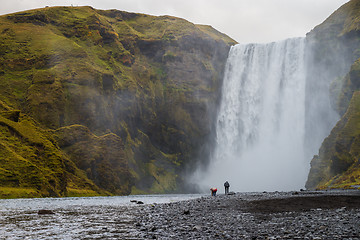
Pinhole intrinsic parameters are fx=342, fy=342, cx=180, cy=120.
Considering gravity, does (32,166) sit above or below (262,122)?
below

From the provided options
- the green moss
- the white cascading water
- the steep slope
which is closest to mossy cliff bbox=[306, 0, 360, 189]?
the green moss

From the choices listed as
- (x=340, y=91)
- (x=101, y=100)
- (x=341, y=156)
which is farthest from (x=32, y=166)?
(x=340, y=91)

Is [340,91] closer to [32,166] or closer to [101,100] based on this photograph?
[101,100]

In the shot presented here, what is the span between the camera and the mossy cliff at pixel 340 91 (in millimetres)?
68062

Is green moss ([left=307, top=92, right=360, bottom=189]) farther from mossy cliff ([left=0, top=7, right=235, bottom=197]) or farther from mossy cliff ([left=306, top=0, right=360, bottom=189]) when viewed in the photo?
mossy cliff ([left=0, top=7, right=235, bottom=197])

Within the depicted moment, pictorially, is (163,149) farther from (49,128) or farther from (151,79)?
(49,128)

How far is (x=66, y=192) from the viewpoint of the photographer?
7269 centimetres

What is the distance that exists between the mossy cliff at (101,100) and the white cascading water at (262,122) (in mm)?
10999

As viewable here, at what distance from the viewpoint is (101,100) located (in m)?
106

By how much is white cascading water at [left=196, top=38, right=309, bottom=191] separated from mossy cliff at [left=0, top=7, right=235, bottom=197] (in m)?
11.0

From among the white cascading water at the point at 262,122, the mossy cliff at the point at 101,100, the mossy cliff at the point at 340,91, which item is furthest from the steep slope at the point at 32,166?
the mossy cliff at the point at 340,91

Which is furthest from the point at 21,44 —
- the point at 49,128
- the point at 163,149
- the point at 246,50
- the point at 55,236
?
the point at 55,236

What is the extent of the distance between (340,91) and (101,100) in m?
67.6

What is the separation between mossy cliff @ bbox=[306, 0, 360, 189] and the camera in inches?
2680
